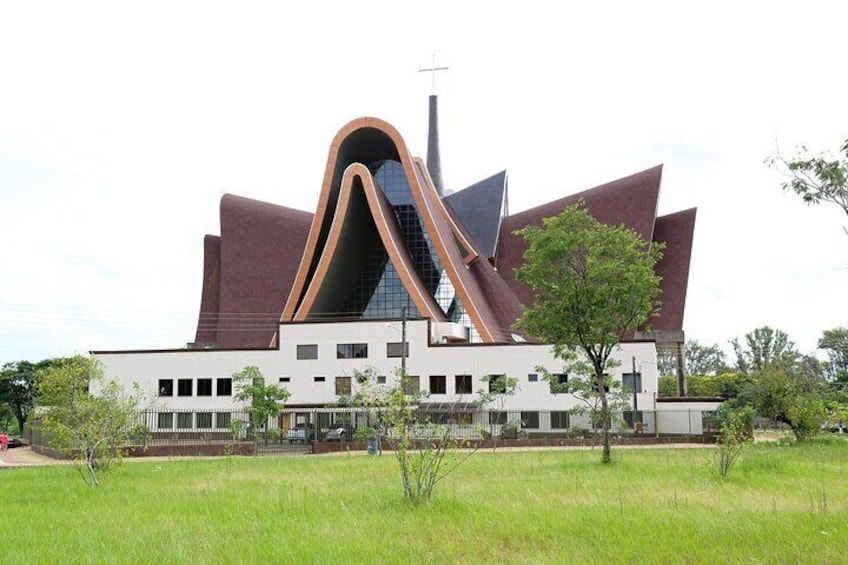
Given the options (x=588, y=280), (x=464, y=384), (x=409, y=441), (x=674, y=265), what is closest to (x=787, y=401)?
(x=464, y=384)

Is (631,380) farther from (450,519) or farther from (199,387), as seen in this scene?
(450,519)

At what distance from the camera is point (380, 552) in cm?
898

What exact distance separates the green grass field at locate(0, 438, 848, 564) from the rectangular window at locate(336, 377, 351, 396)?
2957 cm

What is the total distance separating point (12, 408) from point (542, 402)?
5481 centimetres

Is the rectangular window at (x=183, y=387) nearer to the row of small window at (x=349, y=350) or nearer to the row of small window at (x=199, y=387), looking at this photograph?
the row of small window at (x=199, y=387)

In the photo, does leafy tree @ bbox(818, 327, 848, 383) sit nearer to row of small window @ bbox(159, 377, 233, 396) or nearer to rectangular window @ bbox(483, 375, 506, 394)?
rectangular window @ bbox(483, 375, 506, 394)

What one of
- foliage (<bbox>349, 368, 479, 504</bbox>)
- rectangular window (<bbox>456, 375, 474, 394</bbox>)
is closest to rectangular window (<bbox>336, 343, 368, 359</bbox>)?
rectangular window (<bbox>456, 375, 474, 394</bbox>)

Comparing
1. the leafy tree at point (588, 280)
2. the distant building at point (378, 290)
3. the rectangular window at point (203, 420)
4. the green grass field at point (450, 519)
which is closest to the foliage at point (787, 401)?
the distant building at point (378, 290)

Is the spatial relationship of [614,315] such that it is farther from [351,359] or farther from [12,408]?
[12,408]

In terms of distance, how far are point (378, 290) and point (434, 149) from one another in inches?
1175

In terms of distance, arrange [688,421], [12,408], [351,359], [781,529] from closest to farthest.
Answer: [781,529], [688,421], [351,359], [12,408]

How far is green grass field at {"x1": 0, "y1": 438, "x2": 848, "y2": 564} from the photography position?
29.4 ft

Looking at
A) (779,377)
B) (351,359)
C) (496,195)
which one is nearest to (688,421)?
(779,377)

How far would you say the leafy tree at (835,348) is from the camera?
291 feet
